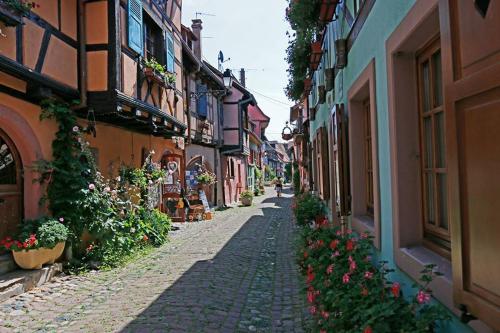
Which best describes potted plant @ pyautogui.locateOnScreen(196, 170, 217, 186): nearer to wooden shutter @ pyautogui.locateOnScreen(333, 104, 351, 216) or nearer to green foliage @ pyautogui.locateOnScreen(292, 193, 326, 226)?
green foliage @ pyautogui.locateOnScreen(292, 193, 326, 226)

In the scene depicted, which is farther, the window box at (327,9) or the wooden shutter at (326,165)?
the wooden shutter at (326,165)

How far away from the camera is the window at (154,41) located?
30.7ft

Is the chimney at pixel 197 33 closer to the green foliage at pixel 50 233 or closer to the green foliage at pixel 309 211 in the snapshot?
the green foliage at pixel 309 211

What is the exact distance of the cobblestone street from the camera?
4.25 metres

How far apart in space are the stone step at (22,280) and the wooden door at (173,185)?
543 centimetres

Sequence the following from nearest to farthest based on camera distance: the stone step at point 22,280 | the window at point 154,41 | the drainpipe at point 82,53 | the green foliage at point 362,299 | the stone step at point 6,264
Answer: the green foliage at point 362,299
the stone step at point 22,280
the stone step at point 6,264
the drainpipe at point 82,53
the window at point 154,41

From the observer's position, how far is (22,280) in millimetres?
5484

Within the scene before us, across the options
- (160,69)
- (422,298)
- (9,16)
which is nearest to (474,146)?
(422,298)

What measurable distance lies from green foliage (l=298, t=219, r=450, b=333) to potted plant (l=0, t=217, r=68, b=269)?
3.89 metres

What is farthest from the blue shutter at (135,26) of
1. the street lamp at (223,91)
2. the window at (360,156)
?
the street lamp at (223,91)

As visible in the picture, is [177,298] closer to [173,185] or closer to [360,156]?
[360,156]

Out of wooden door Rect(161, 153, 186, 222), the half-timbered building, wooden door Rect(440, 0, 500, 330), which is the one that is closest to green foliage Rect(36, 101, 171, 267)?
the half-timbered building

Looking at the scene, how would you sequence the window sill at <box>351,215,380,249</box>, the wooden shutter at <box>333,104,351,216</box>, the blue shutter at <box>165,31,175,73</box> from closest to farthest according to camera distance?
the window sill at <box>351,215,380,249</box>, the wooden shutter at <box>333,104,351,216</box>, the blue shutter at <box>165,31,175,73</box>

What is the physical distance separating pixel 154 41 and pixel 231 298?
662 cm
